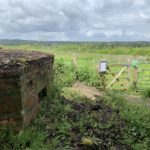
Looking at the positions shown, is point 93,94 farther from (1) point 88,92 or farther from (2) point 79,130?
(2) point 79,130

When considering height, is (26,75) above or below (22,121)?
above

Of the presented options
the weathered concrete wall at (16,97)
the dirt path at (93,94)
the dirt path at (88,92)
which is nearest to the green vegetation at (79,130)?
the weathered concrete wall at (16,97)

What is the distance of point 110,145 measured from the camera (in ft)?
21.5

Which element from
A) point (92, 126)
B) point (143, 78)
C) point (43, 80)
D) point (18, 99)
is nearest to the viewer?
point (18, 99)

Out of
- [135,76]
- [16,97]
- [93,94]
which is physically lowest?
[135,76]

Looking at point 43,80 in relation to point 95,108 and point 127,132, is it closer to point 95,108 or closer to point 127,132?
point 95,108

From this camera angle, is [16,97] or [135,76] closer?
[16,97]

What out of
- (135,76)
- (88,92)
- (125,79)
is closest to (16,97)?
(88,92)

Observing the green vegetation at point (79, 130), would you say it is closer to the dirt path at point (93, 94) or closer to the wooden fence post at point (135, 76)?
the dirt path at point (93, 94)

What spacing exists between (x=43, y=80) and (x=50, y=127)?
1.93m

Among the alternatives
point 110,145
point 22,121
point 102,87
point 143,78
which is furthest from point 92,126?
point 143,78

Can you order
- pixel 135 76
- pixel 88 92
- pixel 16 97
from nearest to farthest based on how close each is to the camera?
pixel 16 97
pixel 88 92
pixel 135 76

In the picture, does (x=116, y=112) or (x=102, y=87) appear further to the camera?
(x=102, y=87)

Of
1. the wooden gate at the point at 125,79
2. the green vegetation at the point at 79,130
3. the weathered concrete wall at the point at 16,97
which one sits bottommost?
the wooden gate at the point at 125,79
